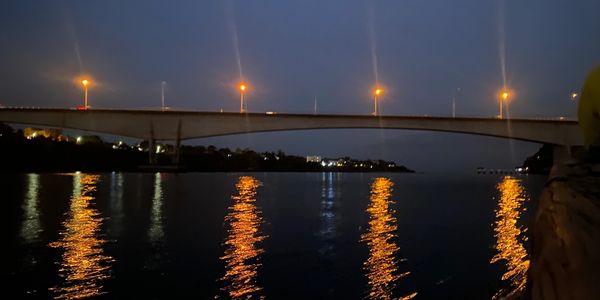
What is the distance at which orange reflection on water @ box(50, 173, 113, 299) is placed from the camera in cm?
917

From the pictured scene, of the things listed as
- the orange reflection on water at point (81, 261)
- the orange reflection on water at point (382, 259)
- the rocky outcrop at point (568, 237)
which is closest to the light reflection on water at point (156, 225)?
the orange reflection on water at point (81, 261)

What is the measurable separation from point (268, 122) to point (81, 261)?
67.2m

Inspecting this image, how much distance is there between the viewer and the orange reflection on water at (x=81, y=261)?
9.17 meters

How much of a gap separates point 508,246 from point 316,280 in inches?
356

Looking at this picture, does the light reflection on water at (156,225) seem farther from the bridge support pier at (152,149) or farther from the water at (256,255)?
the bridge support pier at (152,149)

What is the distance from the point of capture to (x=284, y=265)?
12039mm

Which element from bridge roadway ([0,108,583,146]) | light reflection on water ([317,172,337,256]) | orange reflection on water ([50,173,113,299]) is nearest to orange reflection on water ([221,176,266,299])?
light reflection on water ([317,172,337,256])

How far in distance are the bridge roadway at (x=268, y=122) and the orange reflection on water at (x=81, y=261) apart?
193 ft

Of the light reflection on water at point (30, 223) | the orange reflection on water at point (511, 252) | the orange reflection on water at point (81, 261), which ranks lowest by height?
the orange reflection on water at point (511, 252)

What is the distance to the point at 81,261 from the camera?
12.0m

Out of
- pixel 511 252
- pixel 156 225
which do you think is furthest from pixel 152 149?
pixel 511 252

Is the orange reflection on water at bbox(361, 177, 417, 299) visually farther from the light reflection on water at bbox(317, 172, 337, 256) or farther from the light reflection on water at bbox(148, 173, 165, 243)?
the light reflection on water at bbox(148, 173, 165, 243)

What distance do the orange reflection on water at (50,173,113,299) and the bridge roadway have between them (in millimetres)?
58835

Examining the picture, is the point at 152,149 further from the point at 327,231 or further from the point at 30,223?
the point at 327,231
